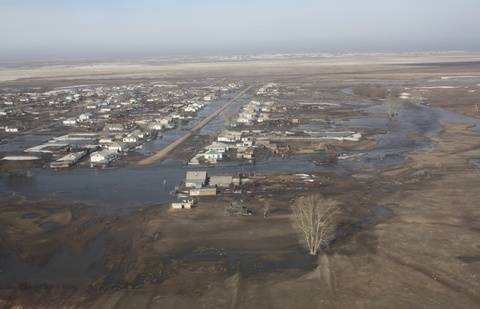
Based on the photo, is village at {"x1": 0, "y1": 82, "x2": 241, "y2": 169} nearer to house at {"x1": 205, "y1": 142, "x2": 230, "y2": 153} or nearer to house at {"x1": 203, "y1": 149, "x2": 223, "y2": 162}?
house at {"x1": 205, "y1": 142, "x2": 230, "y2": 153}

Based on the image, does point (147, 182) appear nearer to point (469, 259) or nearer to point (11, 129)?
point (469, 259)

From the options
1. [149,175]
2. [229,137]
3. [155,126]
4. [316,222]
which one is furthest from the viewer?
[155,126]

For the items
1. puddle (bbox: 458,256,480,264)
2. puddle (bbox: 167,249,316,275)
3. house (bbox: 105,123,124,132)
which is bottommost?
puddle (bbox: 167,249,316,275)

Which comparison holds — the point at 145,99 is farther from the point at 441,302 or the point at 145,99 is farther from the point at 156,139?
the point at 441,302

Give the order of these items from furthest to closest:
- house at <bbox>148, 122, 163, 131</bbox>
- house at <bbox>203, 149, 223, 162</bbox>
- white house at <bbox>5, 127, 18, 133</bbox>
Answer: house at <bbox>148, 122, 163, 131</bbox> → white house at <bbox>5, 127, 18, 133</bbox> → house at <bbox>203, 149, 223, 162</bbox>

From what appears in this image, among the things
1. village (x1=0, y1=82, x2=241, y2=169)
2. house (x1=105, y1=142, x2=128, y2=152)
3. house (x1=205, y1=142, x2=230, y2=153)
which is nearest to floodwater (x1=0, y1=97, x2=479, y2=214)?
house (x1=105, y1=142, x2=128, y2=152)

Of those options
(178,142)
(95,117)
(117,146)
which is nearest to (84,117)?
(95,117)

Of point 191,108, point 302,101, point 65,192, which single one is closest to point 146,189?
point 65,192
